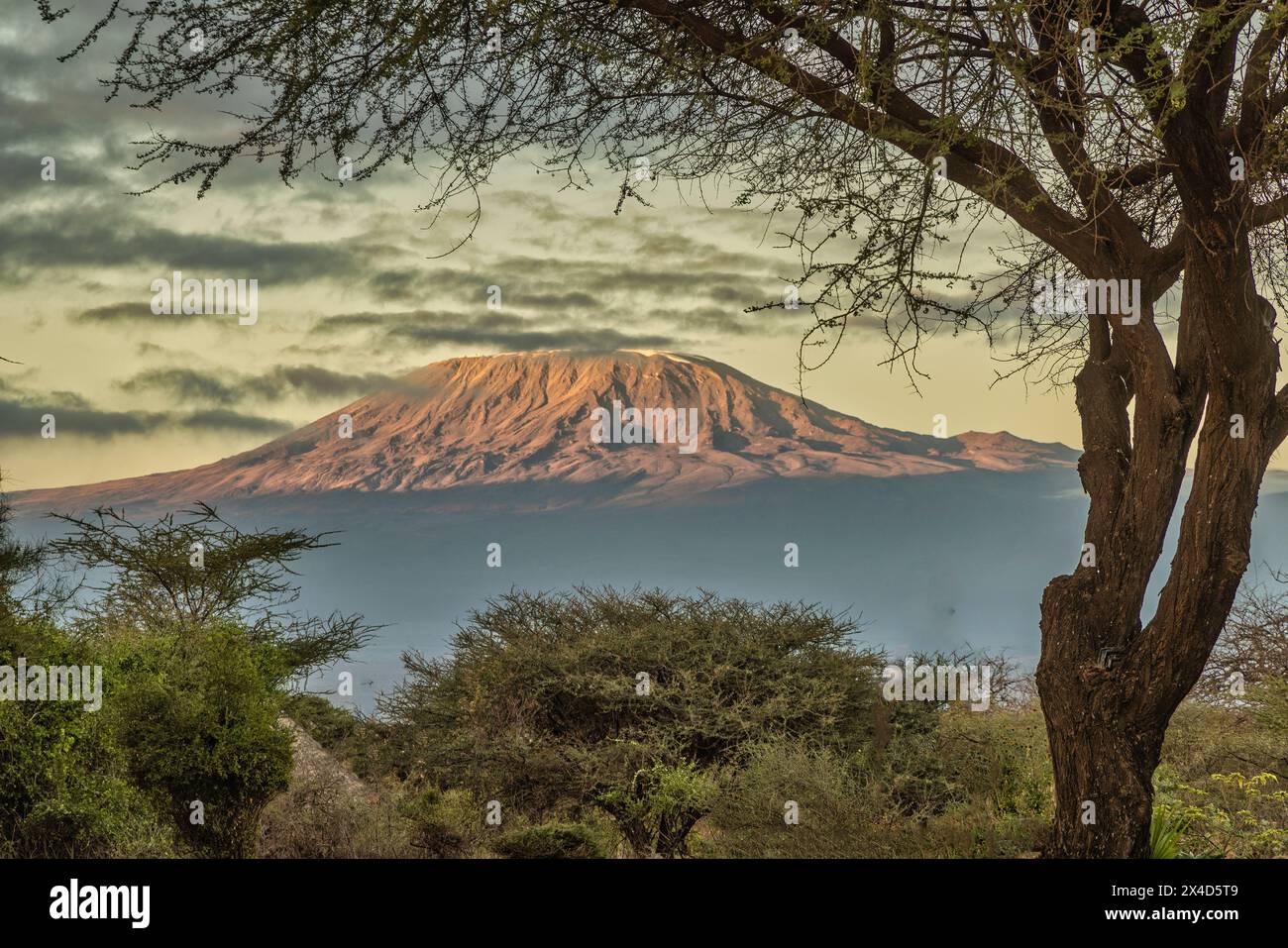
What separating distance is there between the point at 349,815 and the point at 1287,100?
9.28 meters

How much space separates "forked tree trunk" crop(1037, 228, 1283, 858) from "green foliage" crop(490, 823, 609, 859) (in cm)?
428

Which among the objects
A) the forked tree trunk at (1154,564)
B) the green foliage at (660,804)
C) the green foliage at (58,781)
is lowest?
the green foliage at (660,804)

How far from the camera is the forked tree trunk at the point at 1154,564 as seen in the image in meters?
7.11

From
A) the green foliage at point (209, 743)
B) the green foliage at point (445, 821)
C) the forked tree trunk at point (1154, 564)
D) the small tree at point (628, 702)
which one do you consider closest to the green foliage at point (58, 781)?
the green foliage at point (209, 743)

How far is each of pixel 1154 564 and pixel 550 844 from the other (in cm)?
546

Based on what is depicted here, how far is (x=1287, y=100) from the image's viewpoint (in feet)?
22.7

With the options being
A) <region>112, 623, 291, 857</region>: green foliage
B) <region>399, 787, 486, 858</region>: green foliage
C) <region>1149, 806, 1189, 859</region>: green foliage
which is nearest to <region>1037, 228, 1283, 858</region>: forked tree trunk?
<region>1149, 806, 1189, 859</region>: green foliage

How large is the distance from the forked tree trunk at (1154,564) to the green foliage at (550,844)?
14.1 ft

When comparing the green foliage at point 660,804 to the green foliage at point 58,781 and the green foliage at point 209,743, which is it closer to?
the green foliage at point 209,743

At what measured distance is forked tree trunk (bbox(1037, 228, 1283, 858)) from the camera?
7113 millimetres

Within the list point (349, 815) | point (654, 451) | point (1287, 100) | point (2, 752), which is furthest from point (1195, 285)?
point (654, 451)

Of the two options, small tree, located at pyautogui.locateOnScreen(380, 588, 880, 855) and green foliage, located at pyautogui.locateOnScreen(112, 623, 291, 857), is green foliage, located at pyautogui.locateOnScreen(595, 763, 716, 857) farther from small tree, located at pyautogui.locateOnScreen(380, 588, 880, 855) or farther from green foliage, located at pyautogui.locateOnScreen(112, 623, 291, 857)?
green foliage, located at pyautogui.locateOnScreen(112, 623, 291, 857)

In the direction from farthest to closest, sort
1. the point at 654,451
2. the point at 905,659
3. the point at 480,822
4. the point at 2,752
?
1. the point at 654,451
2. the point at 905,659
3. the point at 480,822
4. the point at 2,752
